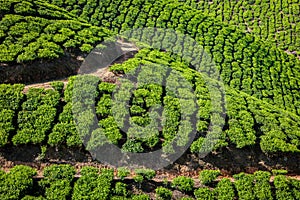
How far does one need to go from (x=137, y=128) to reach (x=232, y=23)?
2404 centimetres

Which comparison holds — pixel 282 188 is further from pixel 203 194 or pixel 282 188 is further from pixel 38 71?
pixel 38 71

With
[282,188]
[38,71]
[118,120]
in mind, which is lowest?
[118,120]

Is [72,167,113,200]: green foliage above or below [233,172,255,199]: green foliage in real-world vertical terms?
below

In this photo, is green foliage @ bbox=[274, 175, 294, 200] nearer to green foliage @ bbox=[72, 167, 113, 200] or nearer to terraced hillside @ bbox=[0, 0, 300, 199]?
terraced hillside @ bbox=[0, 0, 300, 199]

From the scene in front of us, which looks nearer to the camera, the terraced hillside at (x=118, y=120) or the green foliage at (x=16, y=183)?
the green foliage at (x=16, y=183)

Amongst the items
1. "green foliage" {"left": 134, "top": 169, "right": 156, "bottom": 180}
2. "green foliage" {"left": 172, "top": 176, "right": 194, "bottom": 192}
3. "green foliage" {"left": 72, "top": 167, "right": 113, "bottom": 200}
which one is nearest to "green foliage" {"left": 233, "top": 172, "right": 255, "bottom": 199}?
"green foliage" {"left": 172, "top": 176, "right": 194, "bottom": 192}

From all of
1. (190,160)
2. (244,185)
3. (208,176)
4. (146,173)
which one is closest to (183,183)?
(208,176)

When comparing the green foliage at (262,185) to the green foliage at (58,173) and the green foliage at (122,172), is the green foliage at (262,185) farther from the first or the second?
the green foliage at (58,173)

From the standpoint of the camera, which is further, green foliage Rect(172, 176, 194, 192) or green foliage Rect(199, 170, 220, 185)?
green foliage Rect(199, 170, 220, 185)

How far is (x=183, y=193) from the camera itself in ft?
49.7

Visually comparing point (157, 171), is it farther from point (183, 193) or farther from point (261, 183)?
point (261, 183)

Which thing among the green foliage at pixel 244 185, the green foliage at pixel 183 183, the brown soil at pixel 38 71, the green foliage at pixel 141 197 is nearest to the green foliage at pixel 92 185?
the green foliage at pixel 141 197

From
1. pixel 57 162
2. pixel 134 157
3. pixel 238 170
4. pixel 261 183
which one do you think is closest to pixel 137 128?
pixel 134 157

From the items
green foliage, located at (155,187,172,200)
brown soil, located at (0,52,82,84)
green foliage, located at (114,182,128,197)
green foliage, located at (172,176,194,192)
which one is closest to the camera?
green foliage, located at (114,182,128,197)
